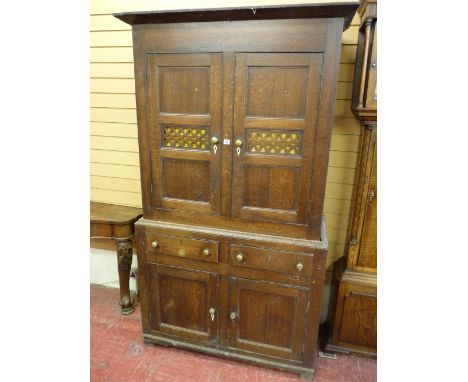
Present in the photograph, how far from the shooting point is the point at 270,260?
1.67 m

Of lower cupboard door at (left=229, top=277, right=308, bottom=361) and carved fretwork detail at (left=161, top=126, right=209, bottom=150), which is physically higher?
carved fretwork detail at (left=161, top=126, right=209, bottom=150)

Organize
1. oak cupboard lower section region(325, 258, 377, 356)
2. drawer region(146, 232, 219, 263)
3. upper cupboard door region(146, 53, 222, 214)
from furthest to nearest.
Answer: oak cupboard lower section region(325, 258, 377, 356) < drawer region(146, 232, 219, 263) < upper cupboard door region(146, 53, 222, 214)

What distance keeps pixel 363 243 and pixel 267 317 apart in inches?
27.6

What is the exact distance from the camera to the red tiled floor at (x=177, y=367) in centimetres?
184

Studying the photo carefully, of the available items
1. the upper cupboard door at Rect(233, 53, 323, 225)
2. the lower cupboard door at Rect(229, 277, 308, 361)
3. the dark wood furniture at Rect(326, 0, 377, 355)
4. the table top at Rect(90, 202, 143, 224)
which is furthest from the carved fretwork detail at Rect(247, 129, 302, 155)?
the table top at Rect(90, 202, 143, 224)

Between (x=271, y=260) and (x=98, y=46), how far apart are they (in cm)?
187

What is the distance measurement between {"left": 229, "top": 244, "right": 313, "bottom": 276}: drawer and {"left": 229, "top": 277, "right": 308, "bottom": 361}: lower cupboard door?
0.10m

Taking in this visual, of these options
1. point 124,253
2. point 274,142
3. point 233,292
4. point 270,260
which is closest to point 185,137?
point 274,142

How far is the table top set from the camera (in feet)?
7.06

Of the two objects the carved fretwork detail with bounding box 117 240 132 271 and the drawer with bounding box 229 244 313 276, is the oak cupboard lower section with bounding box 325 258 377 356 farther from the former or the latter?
the carved fretwork detail with bounding box 117 240 132 271

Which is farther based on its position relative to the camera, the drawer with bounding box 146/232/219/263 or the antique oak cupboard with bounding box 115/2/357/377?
the drawer with bounding box 146/232/219/263

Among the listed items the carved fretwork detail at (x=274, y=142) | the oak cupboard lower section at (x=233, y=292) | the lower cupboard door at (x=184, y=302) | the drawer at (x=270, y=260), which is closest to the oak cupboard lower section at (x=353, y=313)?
the oak cupboard lower section at (x=233, y=292)
